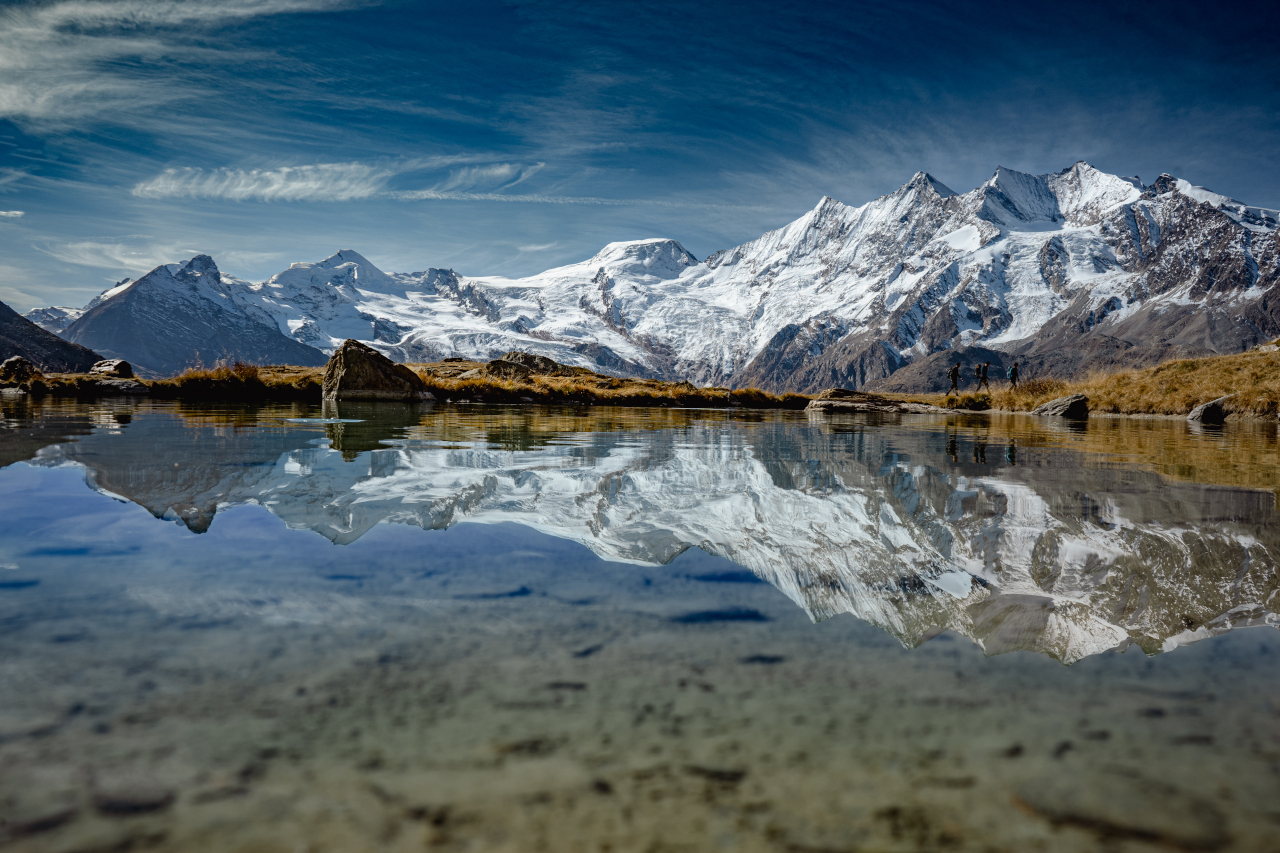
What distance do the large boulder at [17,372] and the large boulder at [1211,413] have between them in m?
45.7

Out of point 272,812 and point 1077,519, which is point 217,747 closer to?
point 272,812

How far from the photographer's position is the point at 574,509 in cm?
518

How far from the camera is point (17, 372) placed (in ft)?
95.8

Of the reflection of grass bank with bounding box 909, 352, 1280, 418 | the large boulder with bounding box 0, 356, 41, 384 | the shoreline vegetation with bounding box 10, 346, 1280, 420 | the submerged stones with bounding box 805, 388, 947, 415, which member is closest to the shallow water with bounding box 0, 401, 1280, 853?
→ the reflection of grass bank with bounding box 909, 352, 1280, 418

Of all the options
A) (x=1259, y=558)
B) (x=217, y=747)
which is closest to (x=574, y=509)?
(x=217, y=747)

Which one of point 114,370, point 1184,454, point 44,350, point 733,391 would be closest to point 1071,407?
point 733,391

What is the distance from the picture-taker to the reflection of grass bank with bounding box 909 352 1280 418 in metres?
23.9

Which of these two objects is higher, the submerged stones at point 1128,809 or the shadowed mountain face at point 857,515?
the shadowed mountain face at point 857,515

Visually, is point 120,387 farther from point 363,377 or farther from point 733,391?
point 733,391

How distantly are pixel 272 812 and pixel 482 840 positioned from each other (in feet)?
1.71

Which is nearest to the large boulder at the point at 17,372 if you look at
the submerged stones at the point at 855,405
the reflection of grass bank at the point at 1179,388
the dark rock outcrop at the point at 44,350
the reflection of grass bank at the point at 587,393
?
the reflection of grass bank at the point at 587,393

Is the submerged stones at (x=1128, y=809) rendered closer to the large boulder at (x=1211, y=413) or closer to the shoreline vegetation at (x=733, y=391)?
the large boulder at (x=1211, y=413)

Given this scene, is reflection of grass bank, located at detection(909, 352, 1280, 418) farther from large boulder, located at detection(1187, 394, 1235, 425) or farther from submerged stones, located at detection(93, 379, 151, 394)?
submerged stones, located at detection(93, 379, 151, 394)

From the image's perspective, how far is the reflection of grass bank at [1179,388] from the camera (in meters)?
23.9
